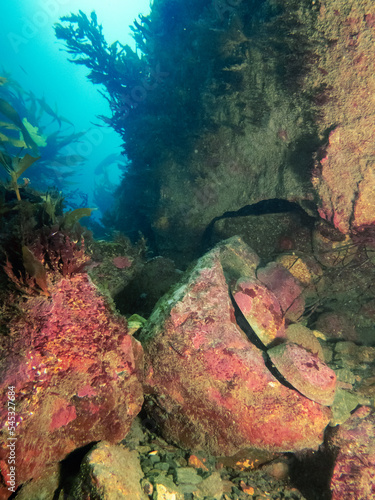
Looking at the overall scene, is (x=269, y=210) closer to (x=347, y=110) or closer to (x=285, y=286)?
(x=285, y=286)

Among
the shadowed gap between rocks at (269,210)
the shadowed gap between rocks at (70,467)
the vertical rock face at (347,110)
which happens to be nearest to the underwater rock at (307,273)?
the shadowed gap between rocks at (269,210)

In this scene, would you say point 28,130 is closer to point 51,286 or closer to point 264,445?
point 51,286

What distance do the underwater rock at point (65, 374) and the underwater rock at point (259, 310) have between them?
1.30 m

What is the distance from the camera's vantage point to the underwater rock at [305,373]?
2.42 m

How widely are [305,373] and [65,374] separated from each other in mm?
2139

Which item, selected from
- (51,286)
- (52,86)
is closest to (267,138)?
(51,286)

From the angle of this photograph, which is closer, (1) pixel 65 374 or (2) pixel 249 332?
(1) pixel 65 374

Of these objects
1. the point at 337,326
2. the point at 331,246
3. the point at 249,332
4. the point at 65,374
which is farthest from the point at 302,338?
the point at 65,374

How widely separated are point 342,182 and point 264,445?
12.3 feet

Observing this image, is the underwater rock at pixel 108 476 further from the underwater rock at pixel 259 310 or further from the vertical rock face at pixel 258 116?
the vertical rock face at pixel 258 116

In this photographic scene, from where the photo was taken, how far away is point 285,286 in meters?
4.38

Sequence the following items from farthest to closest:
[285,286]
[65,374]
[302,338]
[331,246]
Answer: [331,246] < [285,286] < [302,338] < [65,374]

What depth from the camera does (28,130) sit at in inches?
412

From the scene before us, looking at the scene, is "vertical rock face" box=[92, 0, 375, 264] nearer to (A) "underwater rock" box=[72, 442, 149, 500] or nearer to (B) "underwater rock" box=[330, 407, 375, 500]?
(B) "underwater rock" box=[330, 407, 375, 500]
